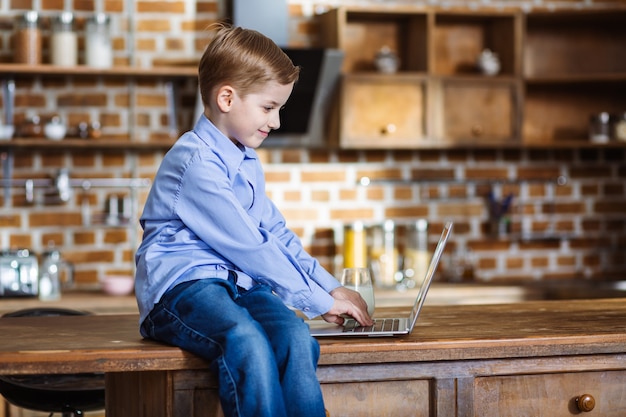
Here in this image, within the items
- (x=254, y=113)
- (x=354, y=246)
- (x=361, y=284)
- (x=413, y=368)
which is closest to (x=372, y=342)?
(x=413, y=368)

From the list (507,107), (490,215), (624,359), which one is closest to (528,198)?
(490,215)

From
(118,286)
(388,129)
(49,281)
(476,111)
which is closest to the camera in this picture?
(49,281)

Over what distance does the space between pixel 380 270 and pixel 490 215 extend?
0.72 metres

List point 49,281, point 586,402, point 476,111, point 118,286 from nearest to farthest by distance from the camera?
point 586,402 < point 49,281 < point 118,286 < point 476,111

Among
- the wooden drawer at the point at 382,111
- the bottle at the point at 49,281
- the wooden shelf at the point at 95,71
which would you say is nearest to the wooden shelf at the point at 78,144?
the wooden shelf at the point at 95,71

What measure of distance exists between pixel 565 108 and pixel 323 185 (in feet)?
4.21

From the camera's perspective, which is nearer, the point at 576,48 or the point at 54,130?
the point at 54,130

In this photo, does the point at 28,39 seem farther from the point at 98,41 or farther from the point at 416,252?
the point at 416,252

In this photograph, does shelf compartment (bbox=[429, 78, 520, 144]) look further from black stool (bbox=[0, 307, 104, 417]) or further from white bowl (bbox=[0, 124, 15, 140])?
black stool (bbox=[0, 307, 104, 417])

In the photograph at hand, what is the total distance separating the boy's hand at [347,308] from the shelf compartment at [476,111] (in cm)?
243

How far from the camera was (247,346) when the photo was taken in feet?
5.83

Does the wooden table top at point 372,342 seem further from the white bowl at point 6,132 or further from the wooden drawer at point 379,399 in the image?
the white bowl at point 6,132

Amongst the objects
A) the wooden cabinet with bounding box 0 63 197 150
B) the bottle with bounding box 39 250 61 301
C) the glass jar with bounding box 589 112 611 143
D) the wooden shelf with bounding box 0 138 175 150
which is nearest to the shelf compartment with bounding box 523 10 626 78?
the glass jar with bounding box 589 112 611 143

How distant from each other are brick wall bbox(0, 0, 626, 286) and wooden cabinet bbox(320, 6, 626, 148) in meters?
0.16
